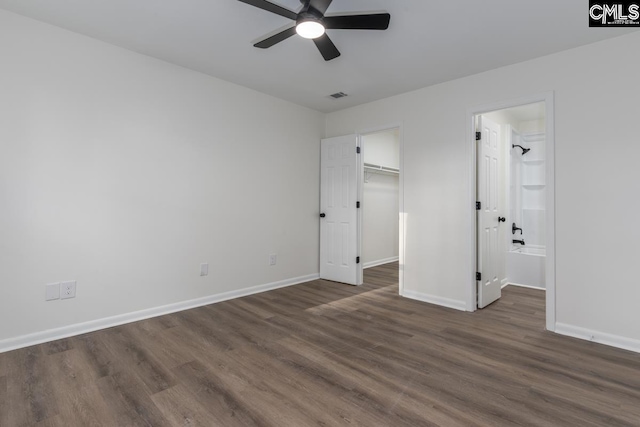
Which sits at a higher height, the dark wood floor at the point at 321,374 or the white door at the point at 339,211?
the white door at the point at 339,211

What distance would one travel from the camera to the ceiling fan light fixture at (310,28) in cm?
204

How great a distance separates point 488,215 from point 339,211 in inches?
75.2

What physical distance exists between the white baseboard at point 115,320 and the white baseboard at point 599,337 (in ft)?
10.2

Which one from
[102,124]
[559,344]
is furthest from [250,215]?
[559,344]


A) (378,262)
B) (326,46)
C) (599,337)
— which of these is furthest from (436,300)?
(326,46)

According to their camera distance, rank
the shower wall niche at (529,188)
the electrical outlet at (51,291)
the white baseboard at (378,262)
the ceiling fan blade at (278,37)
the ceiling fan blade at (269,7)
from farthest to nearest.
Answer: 1. the white baseboard at (378,262)
2. the shower wall niche at (529,188)
3. the electrical outlet at (51,291)
4. the ceiling fan blade at (278,37)
5. the ceiling fan blade at (269,7)

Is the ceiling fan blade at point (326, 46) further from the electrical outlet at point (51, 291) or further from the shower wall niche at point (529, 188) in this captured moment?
the shower wall niche at point (529, 188)

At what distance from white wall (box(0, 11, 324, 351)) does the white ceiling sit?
0.31 m

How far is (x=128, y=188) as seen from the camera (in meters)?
2.93

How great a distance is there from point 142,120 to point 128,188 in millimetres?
677

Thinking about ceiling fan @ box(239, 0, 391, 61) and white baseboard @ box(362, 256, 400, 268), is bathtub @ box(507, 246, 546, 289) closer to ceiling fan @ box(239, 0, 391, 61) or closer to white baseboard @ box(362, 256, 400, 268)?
white baseboard @ box(362, 256, 400, 268)

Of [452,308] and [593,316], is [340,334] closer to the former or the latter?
[452,308]

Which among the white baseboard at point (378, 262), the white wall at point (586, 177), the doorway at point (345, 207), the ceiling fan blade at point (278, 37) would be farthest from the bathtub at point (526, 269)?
the ceiling fan blade at point (278, 37)

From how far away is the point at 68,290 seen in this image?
2.63m
